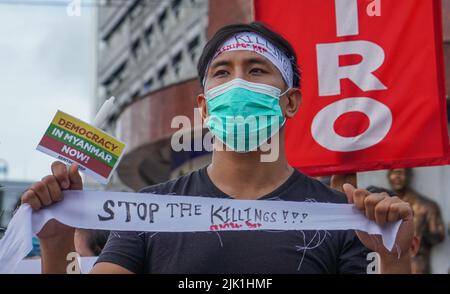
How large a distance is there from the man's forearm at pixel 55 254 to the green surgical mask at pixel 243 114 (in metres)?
0.66

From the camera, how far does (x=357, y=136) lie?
18.1 feet

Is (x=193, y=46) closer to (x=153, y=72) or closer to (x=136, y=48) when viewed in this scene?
(x=153, y=72)

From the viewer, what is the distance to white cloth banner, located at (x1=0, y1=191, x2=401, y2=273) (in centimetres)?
353

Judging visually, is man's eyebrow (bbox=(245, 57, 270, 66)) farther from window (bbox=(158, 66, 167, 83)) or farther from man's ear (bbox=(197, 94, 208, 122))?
window (bbox=(158, 66, 167, 83))

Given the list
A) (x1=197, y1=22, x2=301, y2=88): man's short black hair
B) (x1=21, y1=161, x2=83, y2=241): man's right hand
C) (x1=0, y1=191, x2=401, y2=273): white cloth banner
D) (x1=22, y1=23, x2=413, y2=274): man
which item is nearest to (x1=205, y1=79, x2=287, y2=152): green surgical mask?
(x1=22, y1=23, x2=413, y2=274): man

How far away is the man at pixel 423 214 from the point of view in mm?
10070

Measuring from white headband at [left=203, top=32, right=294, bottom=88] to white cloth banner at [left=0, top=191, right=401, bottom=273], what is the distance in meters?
0.53

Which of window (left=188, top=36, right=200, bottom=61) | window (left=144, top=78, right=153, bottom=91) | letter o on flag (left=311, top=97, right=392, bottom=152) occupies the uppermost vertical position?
window (left=144, top=78, right=153, bottom=91)

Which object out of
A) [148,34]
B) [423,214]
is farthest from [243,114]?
[148,34]

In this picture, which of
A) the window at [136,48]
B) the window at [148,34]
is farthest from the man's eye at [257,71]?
the window at [136,48]

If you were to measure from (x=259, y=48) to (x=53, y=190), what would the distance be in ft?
2.99

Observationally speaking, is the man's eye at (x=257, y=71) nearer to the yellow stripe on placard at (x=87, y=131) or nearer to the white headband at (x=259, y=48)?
the white headband at (x=259, y=48)

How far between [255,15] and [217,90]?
2092 mm
